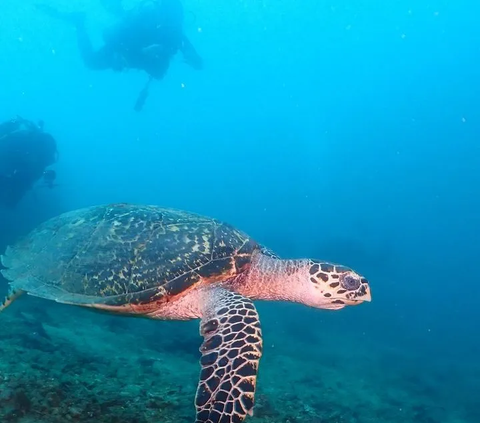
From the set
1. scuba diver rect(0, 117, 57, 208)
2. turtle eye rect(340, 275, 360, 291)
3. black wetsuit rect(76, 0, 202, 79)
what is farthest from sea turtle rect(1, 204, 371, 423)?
black wetsuit rect(76, 0, 202, 79)

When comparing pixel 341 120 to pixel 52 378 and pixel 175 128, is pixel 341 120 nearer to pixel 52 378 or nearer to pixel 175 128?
pixel 175 128

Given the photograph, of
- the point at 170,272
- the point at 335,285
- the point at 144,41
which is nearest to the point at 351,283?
the point at 335,285

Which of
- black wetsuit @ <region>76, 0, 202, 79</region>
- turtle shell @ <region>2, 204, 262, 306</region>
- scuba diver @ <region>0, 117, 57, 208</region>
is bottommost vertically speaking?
turtle shell @ <region>2, 204, 262, 306</region>

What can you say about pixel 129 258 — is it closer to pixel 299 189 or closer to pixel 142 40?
pixel 142 40

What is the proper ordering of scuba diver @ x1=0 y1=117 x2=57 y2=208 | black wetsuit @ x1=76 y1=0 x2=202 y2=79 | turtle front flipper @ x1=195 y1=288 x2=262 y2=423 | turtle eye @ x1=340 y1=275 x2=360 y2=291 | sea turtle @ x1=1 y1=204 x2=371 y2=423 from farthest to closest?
black wetsuit @ x1=76 y1=0 x2=202 y2=79
scuba diver @ x1=0 y1=117 x2=57 y2=208
turtle eye @ x1=340 y1=275 x2=360 y2=291
sea turtle @ x1=1 y1=204 x2=371 y2=423
turtle front flipper @ x1=195 y1=288 x2=262 y2=423

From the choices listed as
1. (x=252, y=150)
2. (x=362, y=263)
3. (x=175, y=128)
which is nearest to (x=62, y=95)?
(x=175, y=128)

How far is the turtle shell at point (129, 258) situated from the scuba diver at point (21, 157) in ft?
29.2

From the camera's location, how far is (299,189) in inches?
3642

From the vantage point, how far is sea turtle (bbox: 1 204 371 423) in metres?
4.06

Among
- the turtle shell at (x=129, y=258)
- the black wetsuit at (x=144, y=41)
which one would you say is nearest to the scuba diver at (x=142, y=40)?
the black wetsuit at (x=144, y=41)

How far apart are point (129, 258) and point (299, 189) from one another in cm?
8983

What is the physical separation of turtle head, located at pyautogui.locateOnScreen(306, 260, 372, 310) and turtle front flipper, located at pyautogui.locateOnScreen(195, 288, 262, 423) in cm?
99

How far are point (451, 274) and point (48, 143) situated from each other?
62.7 metres

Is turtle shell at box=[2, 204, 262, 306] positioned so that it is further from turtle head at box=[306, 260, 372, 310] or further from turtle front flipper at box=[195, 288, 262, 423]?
turtle head at box=[306, 260, 372, 310]
